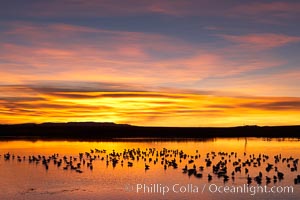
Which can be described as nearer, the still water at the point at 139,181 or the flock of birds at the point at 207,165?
the still water at the point at 139,181

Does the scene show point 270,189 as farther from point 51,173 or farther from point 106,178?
point 51,173

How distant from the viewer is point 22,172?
39.7 metres

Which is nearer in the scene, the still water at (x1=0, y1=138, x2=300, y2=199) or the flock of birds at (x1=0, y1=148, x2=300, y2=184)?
the still water at (x1=0, y1=138, x2=300, y2=199)

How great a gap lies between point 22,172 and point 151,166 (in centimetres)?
1148

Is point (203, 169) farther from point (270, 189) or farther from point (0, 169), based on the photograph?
point (0, 169)

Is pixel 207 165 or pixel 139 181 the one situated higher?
pixel 207 165

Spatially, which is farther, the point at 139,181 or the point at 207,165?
the point at 207,165

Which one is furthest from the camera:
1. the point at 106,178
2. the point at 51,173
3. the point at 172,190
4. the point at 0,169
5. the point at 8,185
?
the point at 0,169

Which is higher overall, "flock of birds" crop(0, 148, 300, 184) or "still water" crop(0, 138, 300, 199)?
"flock of birds" crop(0, 148, 300, 184)

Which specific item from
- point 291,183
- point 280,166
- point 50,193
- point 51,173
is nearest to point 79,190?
point 50,193

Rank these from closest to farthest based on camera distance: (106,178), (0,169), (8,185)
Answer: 1. (8,185)
2. (106,178)
3. (0,169)

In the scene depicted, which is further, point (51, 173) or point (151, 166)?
point (151, 166)

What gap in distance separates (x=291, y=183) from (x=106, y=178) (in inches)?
517

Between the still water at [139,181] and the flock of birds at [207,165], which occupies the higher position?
the flock of birds at [207,165]
